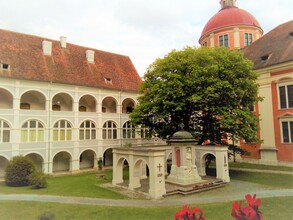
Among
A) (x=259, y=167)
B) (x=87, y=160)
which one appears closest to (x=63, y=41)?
(x=87, y=160)

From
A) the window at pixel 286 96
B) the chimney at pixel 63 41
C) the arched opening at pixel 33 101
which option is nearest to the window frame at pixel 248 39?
the window at pixel 286 96

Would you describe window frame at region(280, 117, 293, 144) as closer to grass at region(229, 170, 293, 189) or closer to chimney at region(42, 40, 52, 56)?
grass at region(229, 170, 293, 189)

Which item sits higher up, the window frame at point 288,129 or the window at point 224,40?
the window at point 224,40

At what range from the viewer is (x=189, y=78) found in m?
20.8

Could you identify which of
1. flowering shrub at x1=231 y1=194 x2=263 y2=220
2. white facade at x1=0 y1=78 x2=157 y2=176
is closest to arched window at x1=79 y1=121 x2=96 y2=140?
white facade at x1=0 y1=78 x2=157 y2=176

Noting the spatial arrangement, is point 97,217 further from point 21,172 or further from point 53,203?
point 21,172

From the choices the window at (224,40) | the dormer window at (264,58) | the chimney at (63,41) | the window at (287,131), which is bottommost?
the window at (287,131)

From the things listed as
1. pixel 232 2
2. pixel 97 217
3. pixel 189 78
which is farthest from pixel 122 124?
pixel 232 2

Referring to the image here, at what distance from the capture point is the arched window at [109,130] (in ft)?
101

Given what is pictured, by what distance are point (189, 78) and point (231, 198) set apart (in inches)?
396

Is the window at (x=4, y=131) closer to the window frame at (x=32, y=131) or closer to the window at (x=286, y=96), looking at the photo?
the window frame at (x=32, y=131)

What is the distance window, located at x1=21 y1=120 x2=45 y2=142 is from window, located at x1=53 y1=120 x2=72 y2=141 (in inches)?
56.2

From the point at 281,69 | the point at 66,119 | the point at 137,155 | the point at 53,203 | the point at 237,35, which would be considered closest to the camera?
the point at 53,203

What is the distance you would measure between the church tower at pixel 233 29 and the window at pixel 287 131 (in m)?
15.1
